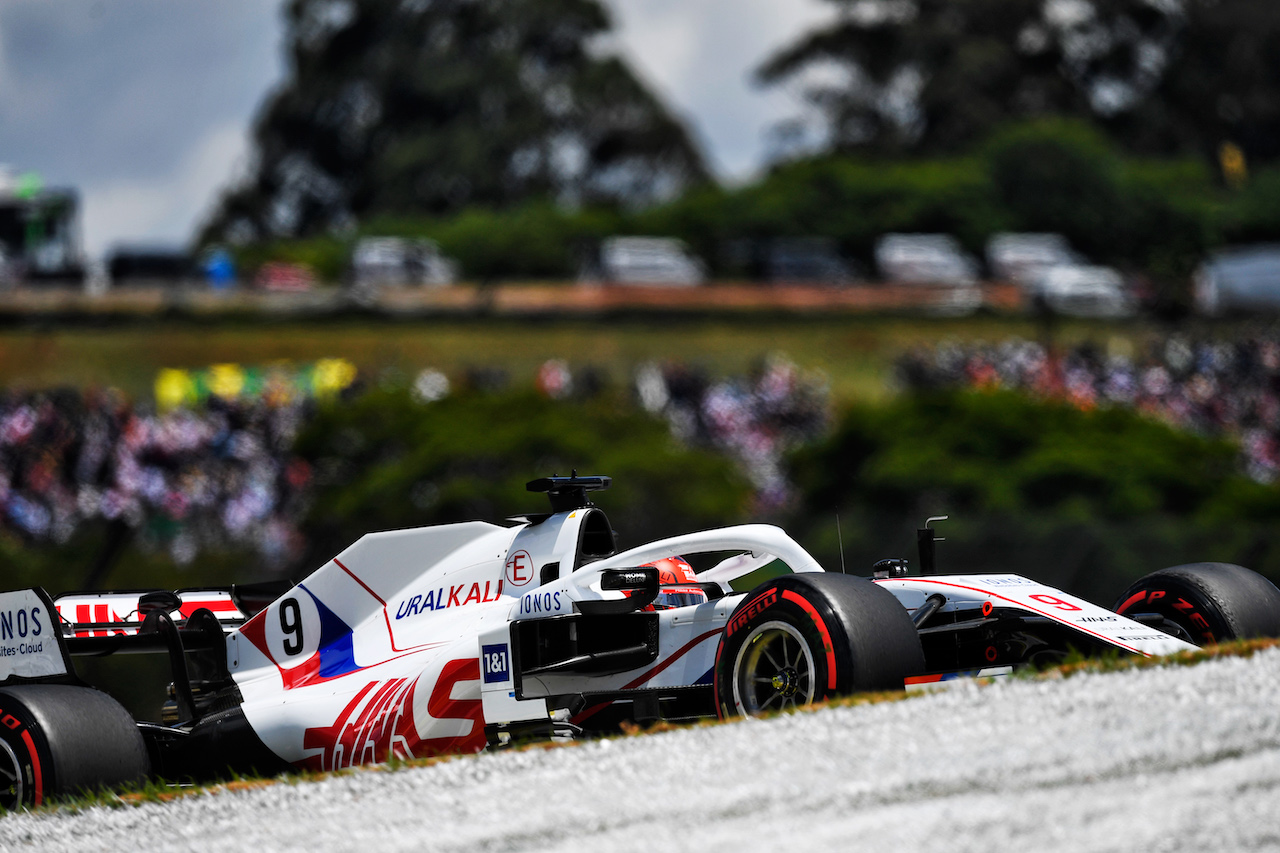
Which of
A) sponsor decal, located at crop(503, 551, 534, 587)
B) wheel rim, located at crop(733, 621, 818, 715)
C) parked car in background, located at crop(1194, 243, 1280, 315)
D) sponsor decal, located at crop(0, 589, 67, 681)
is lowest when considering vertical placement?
wheel rim, located at crop(733, 621, 818, 715)

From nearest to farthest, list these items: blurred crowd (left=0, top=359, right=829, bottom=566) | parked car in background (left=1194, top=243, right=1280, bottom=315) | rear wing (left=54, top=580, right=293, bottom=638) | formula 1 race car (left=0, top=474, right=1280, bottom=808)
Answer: formula 1 race car (left=0, top=474, right=1280, bottom=808) → rear wing (left=54, top=580, right=293, bottom=638) → blurred crowd (left=0, top=359, right=829, bottom=566) → parked car in background (left=1194, top=243, right=1280, bottom=315)

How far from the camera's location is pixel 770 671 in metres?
6.23

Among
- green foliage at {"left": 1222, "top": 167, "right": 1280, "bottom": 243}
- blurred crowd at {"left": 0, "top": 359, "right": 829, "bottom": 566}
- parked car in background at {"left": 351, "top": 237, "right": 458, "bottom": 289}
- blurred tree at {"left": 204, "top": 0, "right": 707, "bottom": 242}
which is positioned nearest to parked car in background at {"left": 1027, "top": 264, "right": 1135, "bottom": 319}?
blurred crowd at {"left": 0, "top": 359, "right": 829, "bottom": 566}

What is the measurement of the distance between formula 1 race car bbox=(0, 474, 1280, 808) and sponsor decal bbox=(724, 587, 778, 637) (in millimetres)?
11

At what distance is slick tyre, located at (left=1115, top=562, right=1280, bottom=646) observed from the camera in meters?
6.88

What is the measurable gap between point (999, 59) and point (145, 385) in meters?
45.7

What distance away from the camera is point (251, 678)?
7852mm

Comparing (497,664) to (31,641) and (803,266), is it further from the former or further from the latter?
(803,266)

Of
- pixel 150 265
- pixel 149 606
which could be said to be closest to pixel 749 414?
pixel 149 606

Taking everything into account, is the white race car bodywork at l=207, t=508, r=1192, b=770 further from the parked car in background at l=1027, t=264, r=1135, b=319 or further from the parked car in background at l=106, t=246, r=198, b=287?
the parked car in background at l=106, t=246, r=198, b=287

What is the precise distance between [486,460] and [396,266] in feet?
74.8

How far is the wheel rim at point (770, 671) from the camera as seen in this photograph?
19.9ft

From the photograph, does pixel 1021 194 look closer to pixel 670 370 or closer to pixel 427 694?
pixel 670 370

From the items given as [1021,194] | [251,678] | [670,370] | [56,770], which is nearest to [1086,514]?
[670,370]
